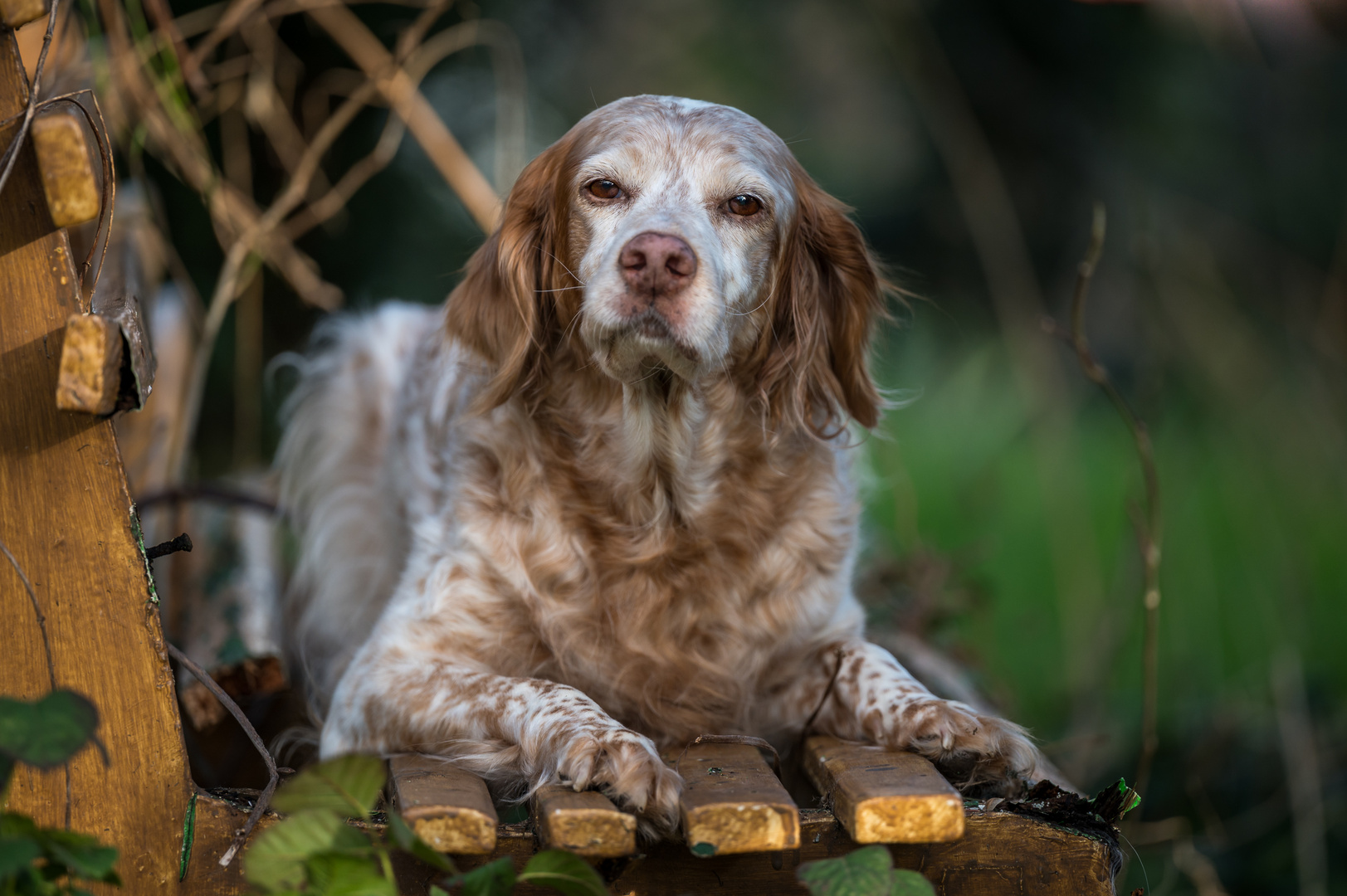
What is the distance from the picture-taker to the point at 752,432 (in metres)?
2.15

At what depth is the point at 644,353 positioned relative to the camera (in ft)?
6.17

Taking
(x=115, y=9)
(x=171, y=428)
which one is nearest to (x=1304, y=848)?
(x=171, y=428)

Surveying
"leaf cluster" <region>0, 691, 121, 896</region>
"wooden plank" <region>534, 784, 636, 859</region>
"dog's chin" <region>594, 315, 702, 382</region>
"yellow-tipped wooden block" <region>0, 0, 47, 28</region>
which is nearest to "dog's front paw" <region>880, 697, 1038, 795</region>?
"wooden plank" <region>534, 784, 636, 859</region>

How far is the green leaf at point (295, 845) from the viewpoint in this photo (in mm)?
1225

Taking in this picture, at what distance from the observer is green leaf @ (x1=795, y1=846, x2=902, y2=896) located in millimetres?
A: 1275

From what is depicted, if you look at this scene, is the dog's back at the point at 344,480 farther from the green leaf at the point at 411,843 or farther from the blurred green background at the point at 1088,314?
the green leaf at the point at 411,843

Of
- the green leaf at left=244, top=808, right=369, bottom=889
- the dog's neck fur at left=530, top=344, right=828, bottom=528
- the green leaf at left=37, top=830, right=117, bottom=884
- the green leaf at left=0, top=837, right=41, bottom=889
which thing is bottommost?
the green leaf at left=244, top=808, right=369, bottom=889

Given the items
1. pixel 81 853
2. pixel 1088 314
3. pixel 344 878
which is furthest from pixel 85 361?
pixel 1088 314

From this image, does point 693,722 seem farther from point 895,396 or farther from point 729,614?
point 895,396

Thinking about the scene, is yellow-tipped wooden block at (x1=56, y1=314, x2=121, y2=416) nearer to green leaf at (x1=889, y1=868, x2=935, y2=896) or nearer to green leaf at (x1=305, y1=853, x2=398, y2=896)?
green leaf at (x1=305, y1=853, x2=398, y2=896)

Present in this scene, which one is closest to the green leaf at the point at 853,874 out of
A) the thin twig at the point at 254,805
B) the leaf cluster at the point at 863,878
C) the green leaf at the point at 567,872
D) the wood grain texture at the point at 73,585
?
the leaf cluster at the point at 863,878

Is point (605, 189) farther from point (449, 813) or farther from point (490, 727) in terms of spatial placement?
point (449, 813)

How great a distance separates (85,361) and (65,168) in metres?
0.21

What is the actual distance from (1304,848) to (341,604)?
8.41ft
